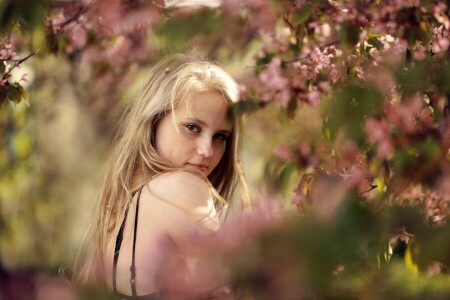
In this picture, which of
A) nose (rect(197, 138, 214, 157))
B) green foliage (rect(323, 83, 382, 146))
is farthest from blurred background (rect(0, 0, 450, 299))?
nose (rect(197, 138, 214, 157))

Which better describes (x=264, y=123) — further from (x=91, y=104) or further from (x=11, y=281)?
(x=11, y=281)

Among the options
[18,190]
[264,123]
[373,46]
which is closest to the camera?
[373,46]

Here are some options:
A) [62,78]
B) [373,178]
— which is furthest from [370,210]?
[62,78]

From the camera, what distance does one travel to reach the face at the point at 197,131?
2186 millimetres

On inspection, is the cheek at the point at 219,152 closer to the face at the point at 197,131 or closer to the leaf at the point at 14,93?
the face at the point at 197,131

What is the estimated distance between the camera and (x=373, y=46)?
7.15 feet

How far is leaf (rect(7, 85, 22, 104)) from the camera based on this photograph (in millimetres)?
2430

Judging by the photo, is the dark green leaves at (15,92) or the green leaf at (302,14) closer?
the green leaf at (302,14)

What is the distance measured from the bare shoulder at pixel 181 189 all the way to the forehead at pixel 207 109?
0.15 meters

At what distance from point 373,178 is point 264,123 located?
2.28 meters

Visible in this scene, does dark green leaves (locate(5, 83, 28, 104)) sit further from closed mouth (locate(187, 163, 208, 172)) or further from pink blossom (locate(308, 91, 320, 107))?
pink blossom (locate(308, 91, 320, 107))

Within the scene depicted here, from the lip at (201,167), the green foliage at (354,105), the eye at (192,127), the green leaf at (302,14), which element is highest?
the green foliage at (354,105)

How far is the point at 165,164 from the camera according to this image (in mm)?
2238

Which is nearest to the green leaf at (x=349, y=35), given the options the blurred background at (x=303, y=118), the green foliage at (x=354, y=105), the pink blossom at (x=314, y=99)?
the blurred background at (x=303, y=118)
